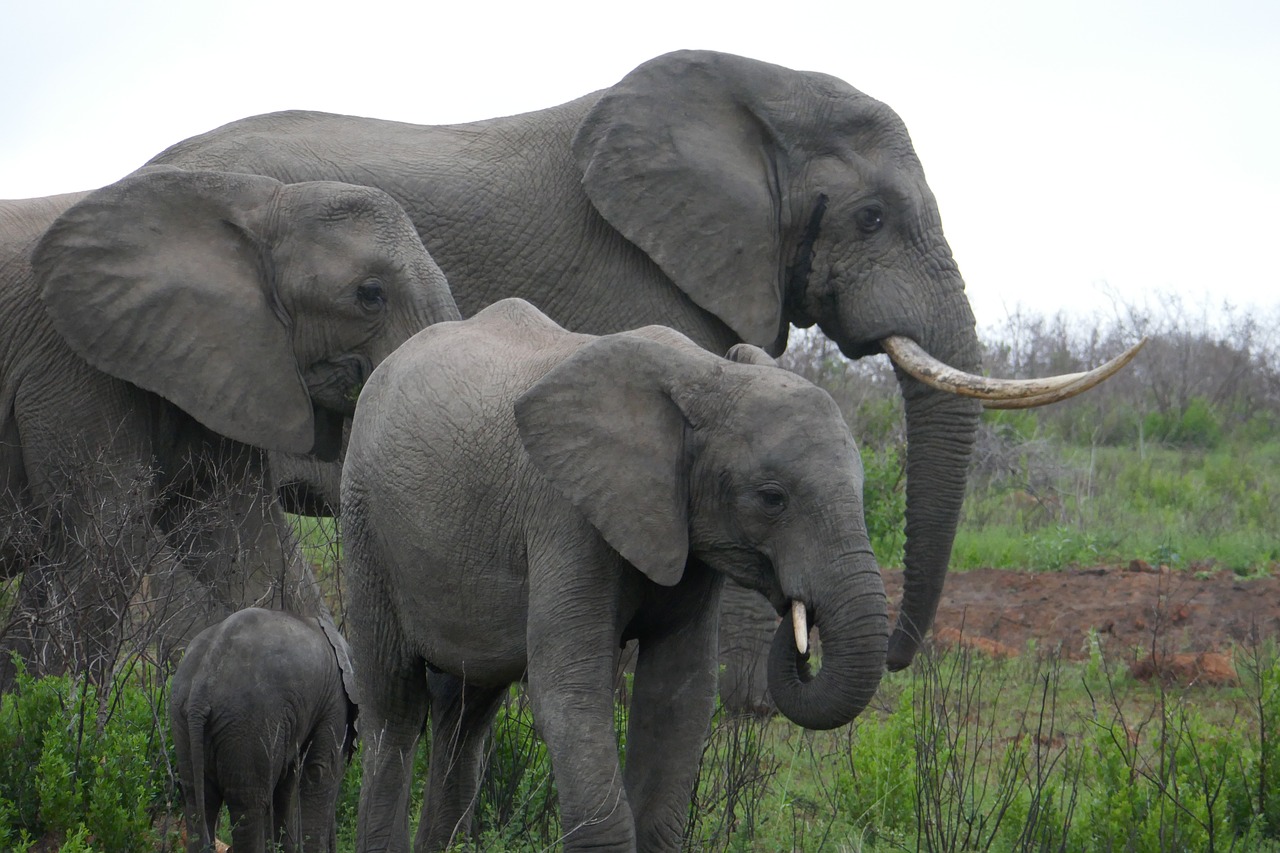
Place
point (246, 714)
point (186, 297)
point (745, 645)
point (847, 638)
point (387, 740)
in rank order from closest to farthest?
1. point (847, 638)
2. point (246, 714)
3. point (387, 740)
4. point (186, 297)
5. point (745, 645)

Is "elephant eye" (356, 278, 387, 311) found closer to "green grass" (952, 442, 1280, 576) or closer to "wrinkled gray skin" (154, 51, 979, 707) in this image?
"wrinkled gray skin" (154, 51, 979, 707)

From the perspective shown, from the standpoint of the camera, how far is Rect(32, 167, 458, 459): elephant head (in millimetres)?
6574

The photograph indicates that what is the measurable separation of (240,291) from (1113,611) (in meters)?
4.87

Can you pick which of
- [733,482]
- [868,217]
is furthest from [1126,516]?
[733,482]

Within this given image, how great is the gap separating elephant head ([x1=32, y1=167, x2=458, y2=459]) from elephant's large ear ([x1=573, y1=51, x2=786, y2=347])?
116 cm

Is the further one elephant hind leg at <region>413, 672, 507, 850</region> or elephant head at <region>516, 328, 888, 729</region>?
elephant hind leg at <region>413, 672, 507, 850</region>

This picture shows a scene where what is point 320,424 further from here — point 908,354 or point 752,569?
point 752,569

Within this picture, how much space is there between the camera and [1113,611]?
30.6ft

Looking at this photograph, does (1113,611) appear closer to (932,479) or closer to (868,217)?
(932,479)

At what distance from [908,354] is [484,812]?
260 centimetres

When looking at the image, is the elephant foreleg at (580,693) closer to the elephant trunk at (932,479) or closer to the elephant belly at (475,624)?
the elephant belly at (475,624)

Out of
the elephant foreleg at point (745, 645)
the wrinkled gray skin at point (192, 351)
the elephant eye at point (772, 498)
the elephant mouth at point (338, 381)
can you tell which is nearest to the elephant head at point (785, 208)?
the elephant foreleg at point (745, 645)

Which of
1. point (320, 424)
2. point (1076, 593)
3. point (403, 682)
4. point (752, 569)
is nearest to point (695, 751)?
point (752, 569)

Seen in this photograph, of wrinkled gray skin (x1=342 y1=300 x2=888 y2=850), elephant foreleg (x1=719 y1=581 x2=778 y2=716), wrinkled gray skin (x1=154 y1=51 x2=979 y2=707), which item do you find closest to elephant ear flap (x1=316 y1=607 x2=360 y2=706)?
wrinkled gray skin (x1=342 y1=300 x2=888 y2=850)
